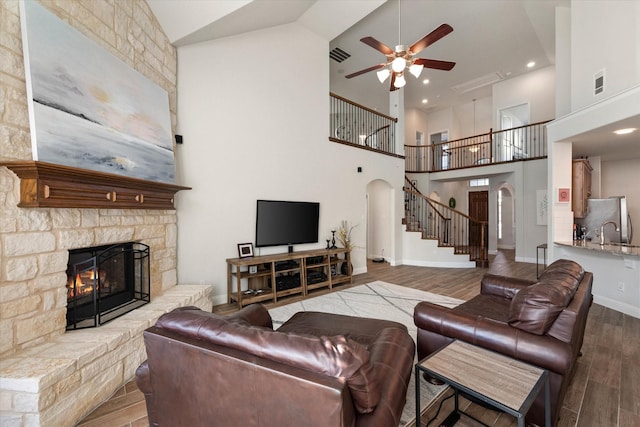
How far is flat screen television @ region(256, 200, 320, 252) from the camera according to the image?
4289 mm

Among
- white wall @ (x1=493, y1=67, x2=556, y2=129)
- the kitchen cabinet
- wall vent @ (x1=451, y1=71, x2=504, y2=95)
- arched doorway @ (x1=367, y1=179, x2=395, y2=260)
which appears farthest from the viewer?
wall vent @ (x1=451, y1=71, x2=504, y2=95)

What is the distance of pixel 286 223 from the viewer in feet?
15.0

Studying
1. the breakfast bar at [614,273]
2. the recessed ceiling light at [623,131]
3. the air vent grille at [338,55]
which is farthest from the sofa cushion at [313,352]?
the air vent grille at [338,55]

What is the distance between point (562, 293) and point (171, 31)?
15.1ft

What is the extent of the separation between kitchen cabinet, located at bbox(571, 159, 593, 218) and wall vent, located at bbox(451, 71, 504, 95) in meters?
4.37

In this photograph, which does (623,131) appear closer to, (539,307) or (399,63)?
(399,63)

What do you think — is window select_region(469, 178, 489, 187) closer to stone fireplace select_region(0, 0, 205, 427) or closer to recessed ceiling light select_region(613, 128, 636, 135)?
recessed ceiling light select_region(613, 128, 636, 135)

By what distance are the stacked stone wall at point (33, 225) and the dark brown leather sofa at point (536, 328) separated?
2.76m

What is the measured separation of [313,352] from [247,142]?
370cm

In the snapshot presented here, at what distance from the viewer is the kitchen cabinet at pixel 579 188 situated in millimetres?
4781

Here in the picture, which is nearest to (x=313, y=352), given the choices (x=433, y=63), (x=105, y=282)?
(x=105, y=282)

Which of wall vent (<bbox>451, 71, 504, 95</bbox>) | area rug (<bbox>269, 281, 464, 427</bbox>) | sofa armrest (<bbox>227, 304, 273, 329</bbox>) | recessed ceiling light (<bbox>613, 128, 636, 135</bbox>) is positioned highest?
wall vent (<bbox>451, 71, 504, 95</bbox>)

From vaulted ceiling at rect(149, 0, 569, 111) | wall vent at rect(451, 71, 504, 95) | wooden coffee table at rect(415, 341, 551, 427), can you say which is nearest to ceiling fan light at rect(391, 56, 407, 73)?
vaulted ceiling at rect(149, 0, 569, 111)

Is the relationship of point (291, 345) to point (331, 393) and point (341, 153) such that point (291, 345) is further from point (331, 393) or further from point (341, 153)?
point (341, 153)
